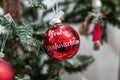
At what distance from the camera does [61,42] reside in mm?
701

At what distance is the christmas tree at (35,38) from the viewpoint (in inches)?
27.5

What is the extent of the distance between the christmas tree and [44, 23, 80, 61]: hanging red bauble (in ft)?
0.10

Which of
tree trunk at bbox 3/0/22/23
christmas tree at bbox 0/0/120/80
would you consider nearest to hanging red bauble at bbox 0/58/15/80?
christmas tree at bbox 0/0/120/80

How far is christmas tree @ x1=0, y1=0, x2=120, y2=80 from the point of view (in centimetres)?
70

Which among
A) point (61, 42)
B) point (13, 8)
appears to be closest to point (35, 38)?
point (61, 42)

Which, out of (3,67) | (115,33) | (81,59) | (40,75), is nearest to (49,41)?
(3,67)

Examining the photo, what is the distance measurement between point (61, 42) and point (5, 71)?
17cm

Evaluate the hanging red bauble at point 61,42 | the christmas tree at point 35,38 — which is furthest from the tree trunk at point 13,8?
the hanging red bauble at point 61,42

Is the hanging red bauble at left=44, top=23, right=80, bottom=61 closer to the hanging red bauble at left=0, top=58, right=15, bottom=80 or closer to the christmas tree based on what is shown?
the christmas tree

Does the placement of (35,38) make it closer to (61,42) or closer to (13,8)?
(61,42)

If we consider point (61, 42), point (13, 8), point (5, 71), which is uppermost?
point (13, 8)

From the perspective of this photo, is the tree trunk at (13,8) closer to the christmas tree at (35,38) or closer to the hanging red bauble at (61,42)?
the christmas tree at (35,38)

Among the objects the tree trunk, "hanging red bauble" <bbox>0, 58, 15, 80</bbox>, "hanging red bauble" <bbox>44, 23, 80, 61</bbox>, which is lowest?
"hanging red bauble" <bbox>0, 58, 15, 80</bbox>

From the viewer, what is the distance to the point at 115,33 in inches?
57.0
